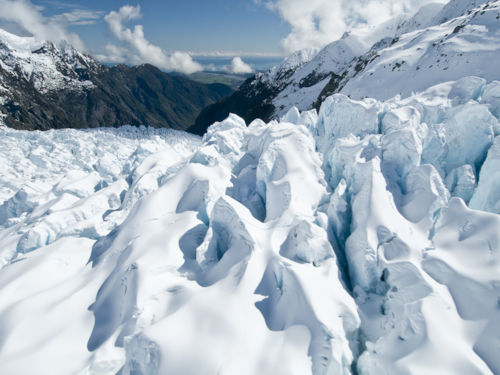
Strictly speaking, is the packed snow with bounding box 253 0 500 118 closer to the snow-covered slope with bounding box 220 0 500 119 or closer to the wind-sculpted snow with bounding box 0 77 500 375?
the snow-covered slope with bounding box 220 0 500 119

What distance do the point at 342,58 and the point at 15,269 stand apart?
115779 mm

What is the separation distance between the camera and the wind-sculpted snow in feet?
23.7

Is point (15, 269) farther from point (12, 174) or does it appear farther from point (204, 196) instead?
point (12, 174)

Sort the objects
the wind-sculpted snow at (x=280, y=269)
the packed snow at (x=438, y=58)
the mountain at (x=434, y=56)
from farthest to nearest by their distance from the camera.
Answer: the mountain at (x=434, y=56) < the packed snow at (x=438, y=58) < the wind-sculpted snow at (x=280, y=269)

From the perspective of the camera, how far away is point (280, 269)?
9070 millimetres

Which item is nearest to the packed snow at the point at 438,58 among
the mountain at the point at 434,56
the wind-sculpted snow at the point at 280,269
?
the mountain at the point at 434,56

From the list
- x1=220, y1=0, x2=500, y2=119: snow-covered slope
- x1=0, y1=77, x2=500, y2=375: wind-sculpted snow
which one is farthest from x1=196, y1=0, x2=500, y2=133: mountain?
x1=0, y1=77, x2=500, y2=375: wind-sculpted snow

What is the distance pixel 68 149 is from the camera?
127ft

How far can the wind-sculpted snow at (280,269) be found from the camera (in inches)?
284

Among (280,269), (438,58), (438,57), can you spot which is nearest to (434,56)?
(438,57)

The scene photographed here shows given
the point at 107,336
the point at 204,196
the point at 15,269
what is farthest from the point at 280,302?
the point at 15,269

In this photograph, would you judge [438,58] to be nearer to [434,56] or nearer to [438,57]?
[438,57]

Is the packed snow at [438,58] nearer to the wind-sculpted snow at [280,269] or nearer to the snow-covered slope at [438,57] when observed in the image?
the snow-covered slope at [438,57]

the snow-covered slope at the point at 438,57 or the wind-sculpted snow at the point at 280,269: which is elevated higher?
the snow-covered slope at the point at 438,57
